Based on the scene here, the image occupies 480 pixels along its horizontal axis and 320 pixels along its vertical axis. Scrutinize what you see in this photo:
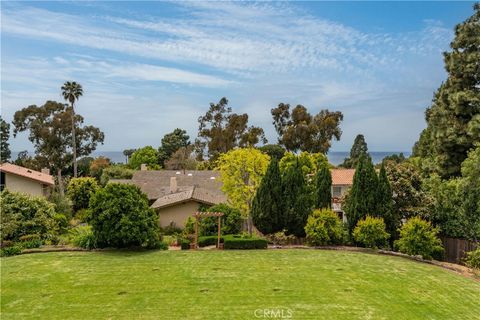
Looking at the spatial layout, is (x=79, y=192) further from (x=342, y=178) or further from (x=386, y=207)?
(x=386, y=207)

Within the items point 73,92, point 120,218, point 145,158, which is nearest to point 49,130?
point 73,92

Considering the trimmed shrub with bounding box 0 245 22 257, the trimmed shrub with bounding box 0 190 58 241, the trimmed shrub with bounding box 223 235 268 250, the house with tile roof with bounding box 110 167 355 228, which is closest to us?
the trimmed shrub with bounding box 0 245 22 257

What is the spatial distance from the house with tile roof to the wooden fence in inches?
321

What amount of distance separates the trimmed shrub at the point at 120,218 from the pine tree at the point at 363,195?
11421 millimetres

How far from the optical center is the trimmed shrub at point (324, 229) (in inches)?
934

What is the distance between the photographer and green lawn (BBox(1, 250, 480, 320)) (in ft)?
44.9

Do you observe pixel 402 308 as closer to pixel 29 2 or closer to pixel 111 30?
pixel 111 30

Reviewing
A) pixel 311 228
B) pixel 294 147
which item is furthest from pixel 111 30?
pixel 294 147

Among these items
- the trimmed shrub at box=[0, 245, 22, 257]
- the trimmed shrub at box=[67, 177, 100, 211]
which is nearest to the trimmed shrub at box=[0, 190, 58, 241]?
the trimmed shrub at box=[0, 245, 22, 257]

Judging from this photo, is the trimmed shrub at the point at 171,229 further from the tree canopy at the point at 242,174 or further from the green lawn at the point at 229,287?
the green lawn at the point at 229,287

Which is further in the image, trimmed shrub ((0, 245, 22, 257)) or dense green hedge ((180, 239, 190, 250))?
dense green hedge ((180, 239, 190, 250))

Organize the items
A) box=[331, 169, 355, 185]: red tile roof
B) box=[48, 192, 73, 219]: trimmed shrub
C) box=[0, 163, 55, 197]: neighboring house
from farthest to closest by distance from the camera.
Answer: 1. box=[331, 169, 355, 185]: red tile roof
2. box=[0, 163, 55, 197]: neighboring house
3. box=[48, 192, 73, 219]: trimmed shrub

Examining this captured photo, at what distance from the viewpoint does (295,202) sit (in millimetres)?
26594

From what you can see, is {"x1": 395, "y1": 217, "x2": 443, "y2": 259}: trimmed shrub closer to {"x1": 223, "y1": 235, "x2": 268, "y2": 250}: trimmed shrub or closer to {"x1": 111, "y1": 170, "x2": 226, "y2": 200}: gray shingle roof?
{"x1": 223, "y1": 235, "x2": 268, "y2": 250}: trimmed shrub
